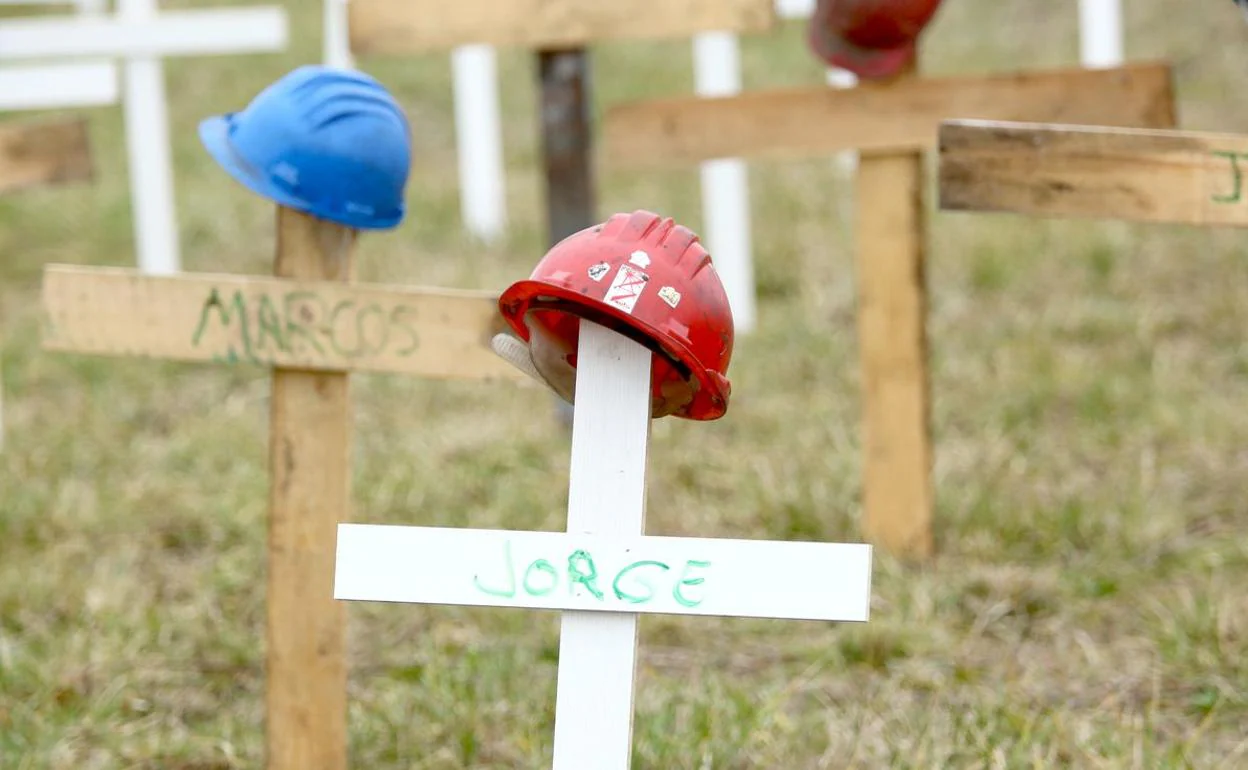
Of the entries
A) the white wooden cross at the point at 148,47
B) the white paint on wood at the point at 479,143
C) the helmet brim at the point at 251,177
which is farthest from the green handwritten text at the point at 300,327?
the white paint on wood at the point at 479,143

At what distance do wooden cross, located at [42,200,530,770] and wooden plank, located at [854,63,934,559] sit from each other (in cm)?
148

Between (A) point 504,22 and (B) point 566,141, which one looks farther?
(B) point 566,141

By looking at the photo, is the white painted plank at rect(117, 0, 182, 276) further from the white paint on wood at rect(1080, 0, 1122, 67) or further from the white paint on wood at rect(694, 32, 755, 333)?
the white paint on wood at rect(1080, 0, 1122, 67)

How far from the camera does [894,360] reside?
3.72 metres

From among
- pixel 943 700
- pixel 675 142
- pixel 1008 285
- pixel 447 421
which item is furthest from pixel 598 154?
pixel 943 700

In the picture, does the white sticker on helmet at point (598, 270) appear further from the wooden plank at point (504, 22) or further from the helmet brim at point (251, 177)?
the wooden plank at point (504, 22)

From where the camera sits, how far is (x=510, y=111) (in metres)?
9.04

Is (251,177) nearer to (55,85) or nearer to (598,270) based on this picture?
(598,270)

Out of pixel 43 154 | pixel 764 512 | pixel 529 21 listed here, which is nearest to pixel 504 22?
pixel 529 21

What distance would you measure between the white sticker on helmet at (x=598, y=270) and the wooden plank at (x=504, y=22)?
1.94 m

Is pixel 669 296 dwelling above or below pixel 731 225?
below

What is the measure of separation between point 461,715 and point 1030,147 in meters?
1.35

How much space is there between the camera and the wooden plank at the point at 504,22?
370 cm

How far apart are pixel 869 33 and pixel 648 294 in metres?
1.75
